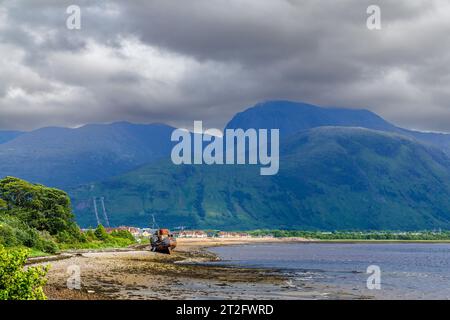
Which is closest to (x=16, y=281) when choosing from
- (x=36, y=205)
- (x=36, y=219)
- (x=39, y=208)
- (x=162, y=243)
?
(x=36, y=219)

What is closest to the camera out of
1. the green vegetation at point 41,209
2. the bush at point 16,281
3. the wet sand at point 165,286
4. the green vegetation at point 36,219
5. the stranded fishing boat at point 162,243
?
the bush at point 16,281

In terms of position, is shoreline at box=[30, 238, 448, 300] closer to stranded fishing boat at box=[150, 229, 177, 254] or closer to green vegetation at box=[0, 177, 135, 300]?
green vegetation at box=[0, 177, 135, 300]

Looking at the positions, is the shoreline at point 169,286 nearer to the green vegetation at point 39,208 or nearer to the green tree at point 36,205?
the green vegetation at point 39,208

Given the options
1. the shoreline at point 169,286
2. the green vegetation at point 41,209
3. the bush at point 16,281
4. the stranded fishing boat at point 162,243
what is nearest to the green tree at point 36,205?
the green vegetation at point 41,209

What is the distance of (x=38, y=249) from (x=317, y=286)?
155 feet

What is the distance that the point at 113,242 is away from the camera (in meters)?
154

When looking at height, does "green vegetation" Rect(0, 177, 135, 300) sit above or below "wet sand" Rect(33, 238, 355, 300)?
above

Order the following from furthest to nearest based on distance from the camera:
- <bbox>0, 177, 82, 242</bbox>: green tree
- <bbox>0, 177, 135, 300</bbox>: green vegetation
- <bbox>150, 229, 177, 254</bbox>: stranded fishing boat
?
1. <bbox>150, 229, 177, 254</bbox>: stranded fishing boat
2. <bbox>0, 177, 82, 242</bbox>: green tree
3. <bbox>0, 177, 135, 300</bbox>: green vegetation

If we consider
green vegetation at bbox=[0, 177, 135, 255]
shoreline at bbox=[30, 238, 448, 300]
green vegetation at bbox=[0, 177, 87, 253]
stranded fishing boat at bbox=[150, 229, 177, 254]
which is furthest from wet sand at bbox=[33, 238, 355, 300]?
stranded fishing boat at bbox=[150, 229, 177, 254]

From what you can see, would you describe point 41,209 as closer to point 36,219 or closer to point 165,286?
point 36,219

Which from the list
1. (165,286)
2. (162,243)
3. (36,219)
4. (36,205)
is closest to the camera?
(165,286)

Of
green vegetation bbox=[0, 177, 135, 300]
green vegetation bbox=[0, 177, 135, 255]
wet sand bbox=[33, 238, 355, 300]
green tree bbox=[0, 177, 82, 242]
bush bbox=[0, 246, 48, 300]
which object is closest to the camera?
bush bbox=[0, 246, 48, 300]

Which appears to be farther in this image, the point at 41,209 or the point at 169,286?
the point at 41,209

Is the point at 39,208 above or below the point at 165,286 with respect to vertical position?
above
